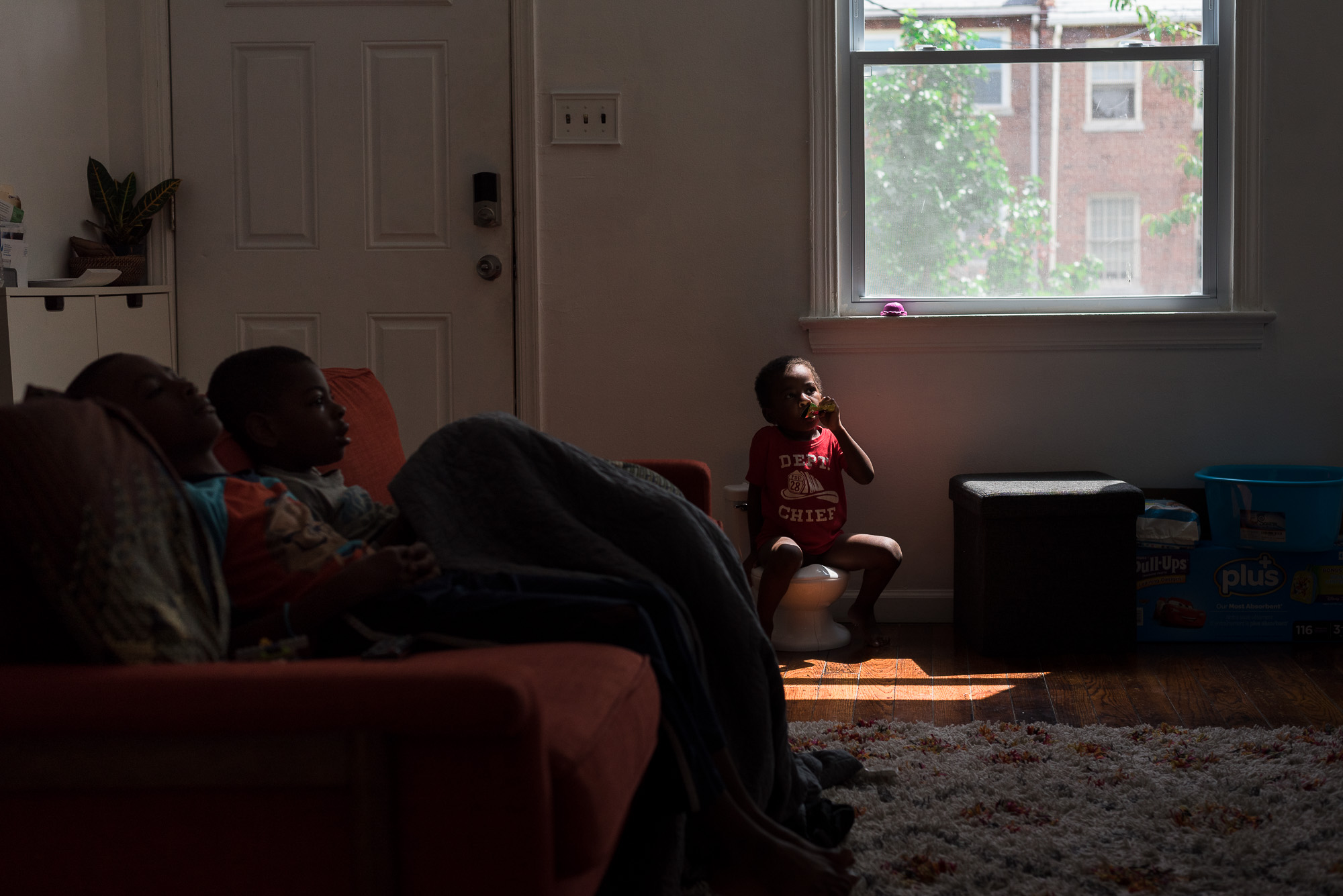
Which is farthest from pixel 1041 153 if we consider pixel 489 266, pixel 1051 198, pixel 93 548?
pixel 93 548

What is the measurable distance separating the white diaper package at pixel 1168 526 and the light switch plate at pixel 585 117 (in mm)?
1768

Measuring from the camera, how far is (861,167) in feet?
10.6

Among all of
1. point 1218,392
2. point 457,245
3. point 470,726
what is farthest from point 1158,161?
point 470,726

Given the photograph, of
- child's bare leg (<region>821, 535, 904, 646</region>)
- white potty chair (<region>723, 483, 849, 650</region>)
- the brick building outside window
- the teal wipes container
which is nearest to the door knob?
white potty chair (<region>723, 483, 849, 650</region>)

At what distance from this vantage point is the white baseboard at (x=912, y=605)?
3.26 m

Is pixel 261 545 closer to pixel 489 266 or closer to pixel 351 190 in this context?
pixel 489 266

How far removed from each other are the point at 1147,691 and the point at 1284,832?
796mm

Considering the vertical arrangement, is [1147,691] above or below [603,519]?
below

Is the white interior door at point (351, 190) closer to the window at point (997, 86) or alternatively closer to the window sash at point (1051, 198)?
the window sash at point (1051, 198)

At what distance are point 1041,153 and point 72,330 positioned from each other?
2577 millimetres

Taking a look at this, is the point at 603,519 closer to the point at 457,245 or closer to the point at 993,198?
the point at 457,245

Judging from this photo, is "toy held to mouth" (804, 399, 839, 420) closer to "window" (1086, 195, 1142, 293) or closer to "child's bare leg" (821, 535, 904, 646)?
"child's bare leg" (821, 535, 904, 646)

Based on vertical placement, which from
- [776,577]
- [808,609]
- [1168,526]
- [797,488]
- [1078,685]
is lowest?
[1078,685]

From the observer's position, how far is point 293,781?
103 cm
